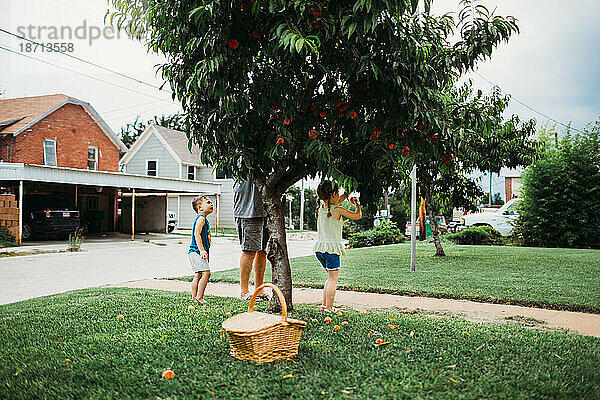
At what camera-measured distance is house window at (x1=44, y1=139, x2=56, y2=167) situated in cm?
2177

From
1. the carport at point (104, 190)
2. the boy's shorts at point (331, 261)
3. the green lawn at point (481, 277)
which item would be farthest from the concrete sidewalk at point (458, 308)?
the carport at point (104, 190)

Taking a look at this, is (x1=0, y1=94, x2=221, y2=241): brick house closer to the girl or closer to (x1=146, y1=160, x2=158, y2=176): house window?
(x1=146, y1=160, x2=158, y2=176): house window

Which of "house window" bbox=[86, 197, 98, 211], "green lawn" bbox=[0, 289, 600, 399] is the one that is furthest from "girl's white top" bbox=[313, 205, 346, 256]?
"house window" bbox=[86, 197, 98, 211]

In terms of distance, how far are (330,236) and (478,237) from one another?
13.7 m

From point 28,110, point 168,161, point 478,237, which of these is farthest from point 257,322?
point 168,161

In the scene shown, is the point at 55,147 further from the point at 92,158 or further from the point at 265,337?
the point at 265,337

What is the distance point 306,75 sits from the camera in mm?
4613

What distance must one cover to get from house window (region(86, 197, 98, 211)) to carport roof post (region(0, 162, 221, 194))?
215 inches

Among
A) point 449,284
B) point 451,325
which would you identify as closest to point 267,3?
point 451,325

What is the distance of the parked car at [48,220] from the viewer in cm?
1995

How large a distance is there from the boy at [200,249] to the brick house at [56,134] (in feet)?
55.0

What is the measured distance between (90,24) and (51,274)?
221 inches

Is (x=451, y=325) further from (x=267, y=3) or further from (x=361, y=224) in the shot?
(x=361, y=224)

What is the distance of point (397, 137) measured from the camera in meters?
4.48
